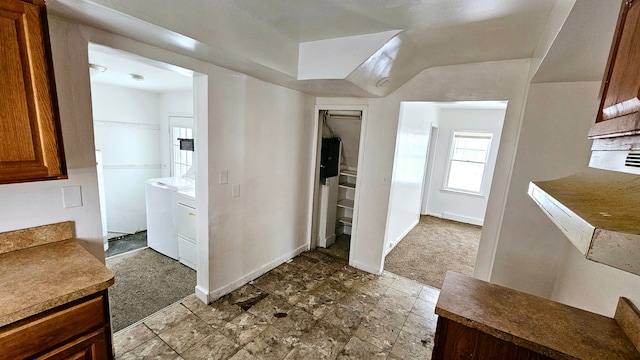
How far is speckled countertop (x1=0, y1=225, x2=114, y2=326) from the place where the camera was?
0.97 m

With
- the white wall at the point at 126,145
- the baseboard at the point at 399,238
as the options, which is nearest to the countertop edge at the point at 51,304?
the baseboard at the point at 399,238

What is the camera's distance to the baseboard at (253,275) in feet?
7.91

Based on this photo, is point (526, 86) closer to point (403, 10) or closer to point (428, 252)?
point (403, 10)

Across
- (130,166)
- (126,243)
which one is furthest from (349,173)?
(130,166)

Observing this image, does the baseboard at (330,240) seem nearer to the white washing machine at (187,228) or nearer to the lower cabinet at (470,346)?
the white washing machine at (187,228)

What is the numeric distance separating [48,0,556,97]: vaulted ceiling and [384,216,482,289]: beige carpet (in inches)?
91.3

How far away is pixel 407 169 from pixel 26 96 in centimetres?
366

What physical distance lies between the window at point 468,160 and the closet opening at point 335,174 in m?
2.64

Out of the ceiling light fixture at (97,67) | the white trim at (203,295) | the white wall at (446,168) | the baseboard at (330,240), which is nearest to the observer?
the white trim at (203,295)

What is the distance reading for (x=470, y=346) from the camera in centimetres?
115

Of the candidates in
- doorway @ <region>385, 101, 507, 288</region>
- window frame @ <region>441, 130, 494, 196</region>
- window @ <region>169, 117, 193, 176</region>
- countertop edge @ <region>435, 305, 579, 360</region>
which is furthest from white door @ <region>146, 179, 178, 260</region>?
window frame @ <region>441, 130, 494, 196</region>

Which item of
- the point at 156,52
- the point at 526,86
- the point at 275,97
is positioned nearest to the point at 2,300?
the point at 156,52

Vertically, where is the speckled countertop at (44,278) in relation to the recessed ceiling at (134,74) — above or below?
below

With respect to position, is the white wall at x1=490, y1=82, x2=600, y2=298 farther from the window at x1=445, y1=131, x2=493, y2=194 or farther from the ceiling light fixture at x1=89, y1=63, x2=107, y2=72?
the ceiling light fixture at x1=89, y1=63, x2=107, y2=72
